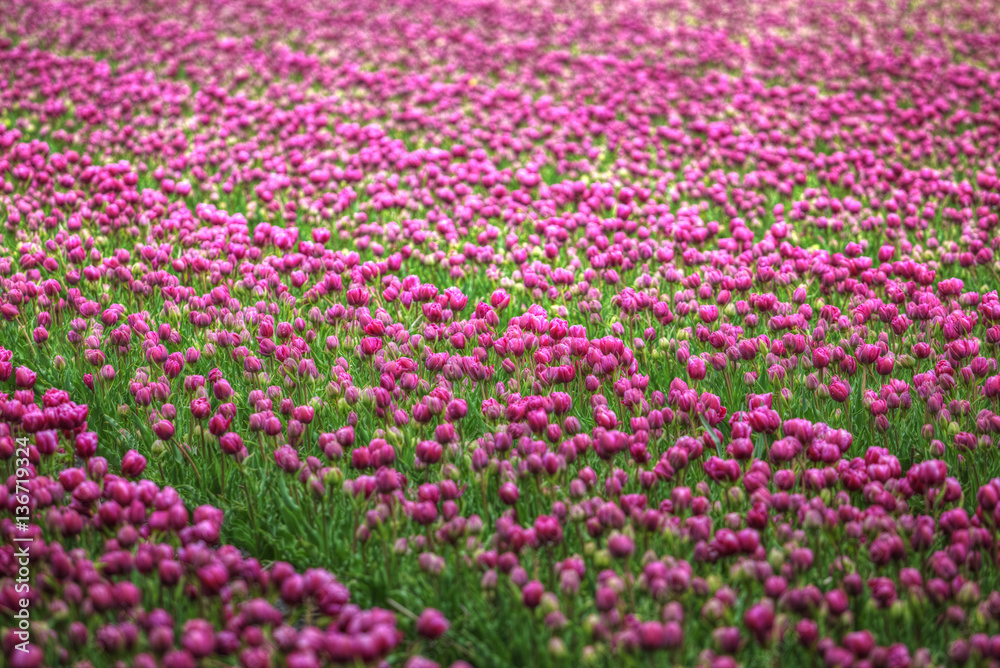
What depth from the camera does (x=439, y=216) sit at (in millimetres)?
6223

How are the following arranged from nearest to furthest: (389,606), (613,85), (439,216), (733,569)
Answer: 1. (733,569)
2. (389,606)
3. (439,216)
4. (613,85)

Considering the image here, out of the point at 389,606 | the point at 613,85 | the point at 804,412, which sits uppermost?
the point at 613,85

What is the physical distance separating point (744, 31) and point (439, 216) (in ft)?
30.2

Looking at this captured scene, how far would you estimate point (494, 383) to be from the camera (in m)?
4.15

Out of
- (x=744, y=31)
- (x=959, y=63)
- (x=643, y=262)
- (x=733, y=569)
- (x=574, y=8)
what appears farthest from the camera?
(x=574, y=8)

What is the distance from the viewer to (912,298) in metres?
4.62

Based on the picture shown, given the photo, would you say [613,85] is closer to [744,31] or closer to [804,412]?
[744,31]

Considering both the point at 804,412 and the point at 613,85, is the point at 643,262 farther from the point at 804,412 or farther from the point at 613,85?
the point at 613,85

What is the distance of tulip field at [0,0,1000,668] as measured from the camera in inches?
99.5

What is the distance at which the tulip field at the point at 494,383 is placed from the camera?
8.29ft

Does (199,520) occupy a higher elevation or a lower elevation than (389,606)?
higher

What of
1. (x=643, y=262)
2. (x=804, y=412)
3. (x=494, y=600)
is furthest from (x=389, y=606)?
(x=643, y=262)

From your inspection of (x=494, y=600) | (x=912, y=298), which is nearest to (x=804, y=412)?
(x=912, y=298)

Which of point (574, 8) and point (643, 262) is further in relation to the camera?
point (574, 8)
